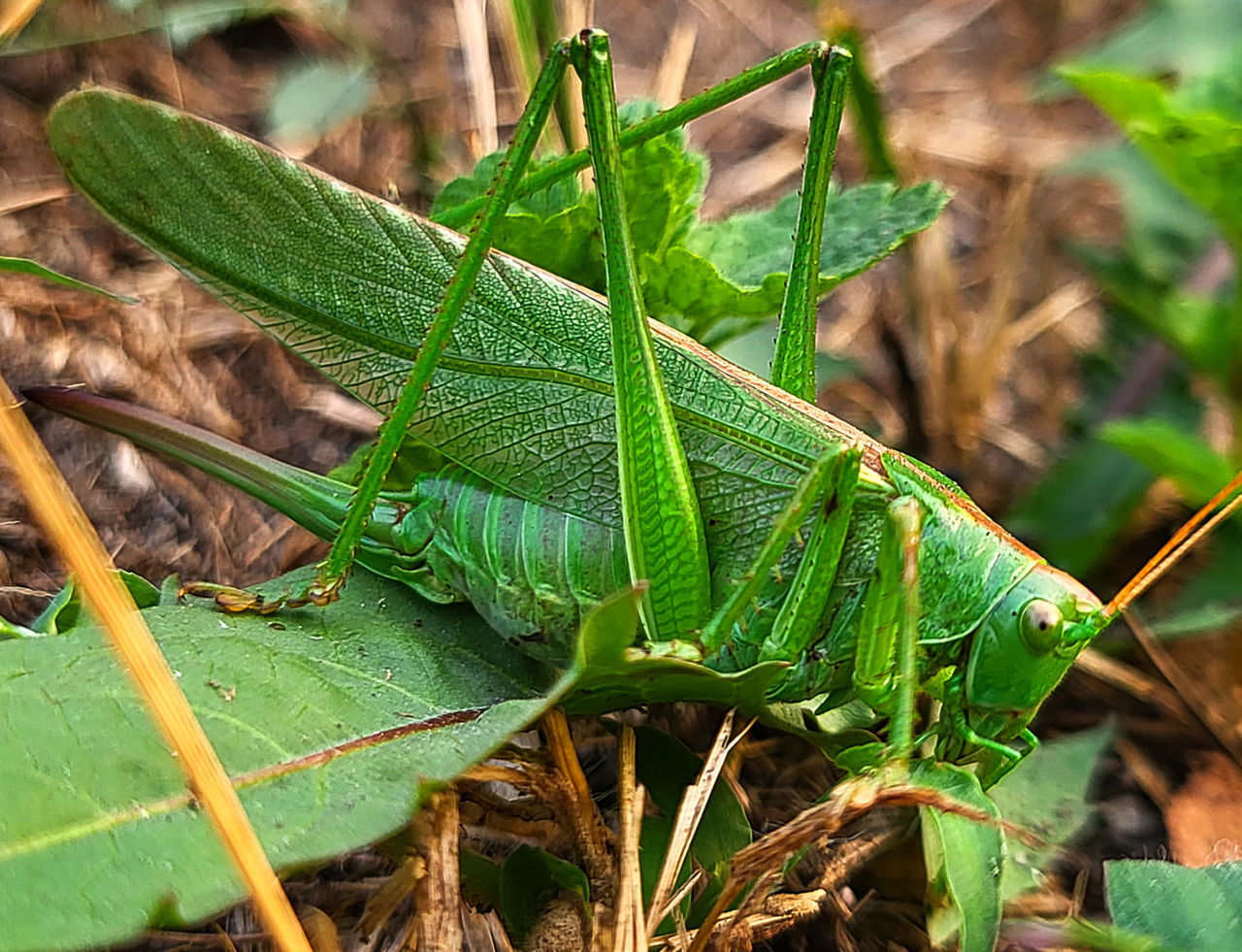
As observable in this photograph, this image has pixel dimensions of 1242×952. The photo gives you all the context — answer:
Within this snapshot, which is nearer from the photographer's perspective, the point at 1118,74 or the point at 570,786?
the point at 570,786

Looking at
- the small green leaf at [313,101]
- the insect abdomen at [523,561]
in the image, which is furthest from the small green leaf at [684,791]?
the small green leaf at [313,101]

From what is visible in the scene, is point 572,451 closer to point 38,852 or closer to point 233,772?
point 233,772

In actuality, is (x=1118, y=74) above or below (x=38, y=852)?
above

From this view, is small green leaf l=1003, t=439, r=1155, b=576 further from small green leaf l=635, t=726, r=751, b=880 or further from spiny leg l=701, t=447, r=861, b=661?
small green leaf l=635, t=726, r=751, b=880

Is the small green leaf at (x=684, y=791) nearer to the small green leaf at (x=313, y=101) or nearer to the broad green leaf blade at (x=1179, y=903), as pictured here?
the broad green leaf blade at (x=1179, y=903)

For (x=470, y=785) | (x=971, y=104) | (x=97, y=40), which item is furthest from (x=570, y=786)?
(x=971, y=104)

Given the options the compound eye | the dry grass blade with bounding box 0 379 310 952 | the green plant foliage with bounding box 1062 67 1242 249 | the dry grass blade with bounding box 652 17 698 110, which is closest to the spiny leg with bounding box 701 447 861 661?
the compound eye
